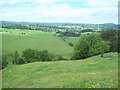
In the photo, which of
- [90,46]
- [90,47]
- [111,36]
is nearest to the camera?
[90,47]

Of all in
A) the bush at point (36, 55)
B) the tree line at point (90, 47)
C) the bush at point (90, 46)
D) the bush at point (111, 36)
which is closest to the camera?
the bush at point (90, 46)

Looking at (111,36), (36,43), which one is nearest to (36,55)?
(111,36)

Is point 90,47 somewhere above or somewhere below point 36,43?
above

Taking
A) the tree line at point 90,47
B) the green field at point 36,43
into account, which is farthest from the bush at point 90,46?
the green field at point 36,43

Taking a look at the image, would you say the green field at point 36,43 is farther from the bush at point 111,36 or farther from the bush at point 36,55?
the bush at point 111,36

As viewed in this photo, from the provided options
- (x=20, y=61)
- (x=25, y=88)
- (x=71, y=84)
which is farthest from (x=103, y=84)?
(x=20, y=61)

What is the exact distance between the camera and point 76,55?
329ft

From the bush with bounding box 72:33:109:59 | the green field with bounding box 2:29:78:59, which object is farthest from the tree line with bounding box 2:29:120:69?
the green field with bounding box 2:29:78:59

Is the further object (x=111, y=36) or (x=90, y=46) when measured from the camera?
(x=111, y=36)

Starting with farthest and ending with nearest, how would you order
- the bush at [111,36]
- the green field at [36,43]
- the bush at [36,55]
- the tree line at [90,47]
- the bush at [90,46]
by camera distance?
the green field at [36,43] → the bush at [36,55] → the bush at [111,36] → the tree line at [90,47] → the bush at [90,46]

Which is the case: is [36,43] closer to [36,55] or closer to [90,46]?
[36,55]

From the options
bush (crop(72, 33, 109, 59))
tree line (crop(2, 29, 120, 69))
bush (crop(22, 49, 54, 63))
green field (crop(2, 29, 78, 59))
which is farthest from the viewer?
green field (crop(2, 29, 78, 59))

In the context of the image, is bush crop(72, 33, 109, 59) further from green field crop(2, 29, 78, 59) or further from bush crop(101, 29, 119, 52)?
green field crop(2, 29, 78, 59)

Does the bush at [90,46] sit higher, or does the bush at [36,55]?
the bush at [90,46]
